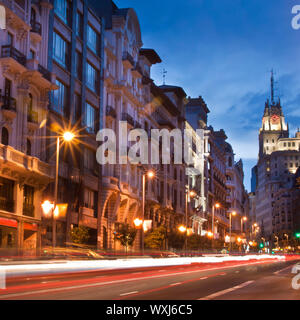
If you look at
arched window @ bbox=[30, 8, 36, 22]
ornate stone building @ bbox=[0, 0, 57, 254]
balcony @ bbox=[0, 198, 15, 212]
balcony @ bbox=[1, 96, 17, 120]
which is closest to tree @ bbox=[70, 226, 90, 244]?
ornate stone building @ bbox=[0, 0, 57, 254]


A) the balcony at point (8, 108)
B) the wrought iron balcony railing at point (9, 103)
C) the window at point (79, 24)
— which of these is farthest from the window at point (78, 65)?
the balcony at point (8, 108)

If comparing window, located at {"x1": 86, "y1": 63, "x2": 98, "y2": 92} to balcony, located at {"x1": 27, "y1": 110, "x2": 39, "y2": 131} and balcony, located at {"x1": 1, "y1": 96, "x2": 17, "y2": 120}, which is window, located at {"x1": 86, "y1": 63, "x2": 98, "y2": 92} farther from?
balcony, located at {"x1": 1, "y1": 96, "x2": 17, "y2": 120}

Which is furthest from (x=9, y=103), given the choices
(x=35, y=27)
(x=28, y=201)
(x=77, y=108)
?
(x=77, y=108)

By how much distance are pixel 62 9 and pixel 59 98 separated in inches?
305

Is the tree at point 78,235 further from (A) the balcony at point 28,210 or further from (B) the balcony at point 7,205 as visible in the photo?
(B) the balcony at point 7,205

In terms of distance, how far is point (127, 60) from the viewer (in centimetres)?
6169

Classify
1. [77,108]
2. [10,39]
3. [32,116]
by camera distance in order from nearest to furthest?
1. [10,39]
2. [32,116]
3. [77,108]

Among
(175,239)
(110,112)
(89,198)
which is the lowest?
(175,239)

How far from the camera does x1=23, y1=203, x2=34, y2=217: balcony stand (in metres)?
41.1

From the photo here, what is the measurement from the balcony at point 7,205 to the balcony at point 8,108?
5543 mm

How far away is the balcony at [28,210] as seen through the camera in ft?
135
